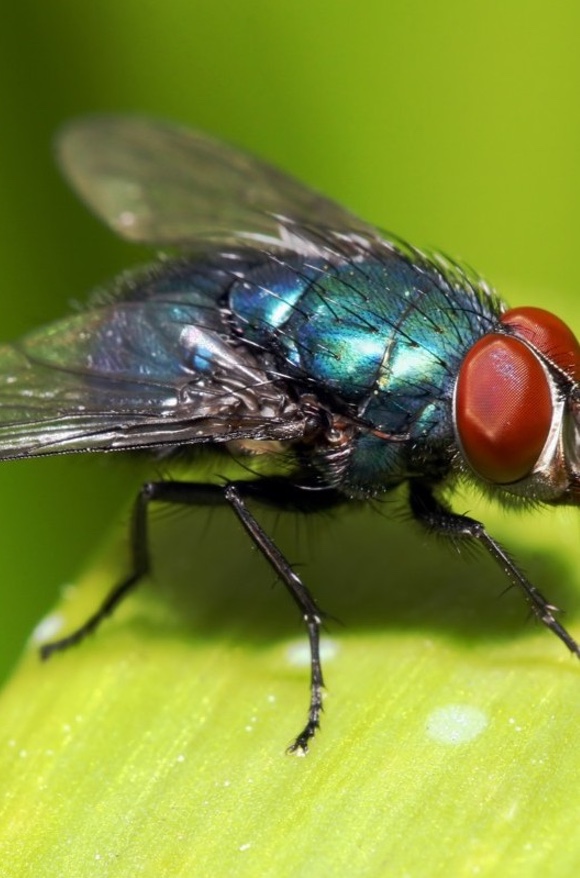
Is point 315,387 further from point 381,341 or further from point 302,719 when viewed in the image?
point 302,719

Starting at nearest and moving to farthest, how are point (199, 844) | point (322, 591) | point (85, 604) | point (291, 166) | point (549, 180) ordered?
point (199, 844)
point (322, 591)
point (85, 604)
point (549, 180)
point (291, 166)

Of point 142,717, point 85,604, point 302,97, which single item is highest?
point 302,97

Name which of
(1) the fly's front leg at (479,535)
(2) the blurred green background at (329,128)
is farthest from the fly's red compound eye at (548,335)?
(2) the blurred green background at (329,128)

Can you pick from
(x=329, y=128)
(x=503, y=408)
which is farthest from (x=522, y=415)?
(x=329, y=128)

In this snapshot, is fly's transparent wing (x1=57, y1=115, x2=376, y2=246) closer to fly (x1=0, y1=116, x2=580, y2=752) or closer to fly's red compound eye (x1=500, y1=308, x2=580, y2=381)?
fly (x1=0, y1=116, x2=580, y2=752)

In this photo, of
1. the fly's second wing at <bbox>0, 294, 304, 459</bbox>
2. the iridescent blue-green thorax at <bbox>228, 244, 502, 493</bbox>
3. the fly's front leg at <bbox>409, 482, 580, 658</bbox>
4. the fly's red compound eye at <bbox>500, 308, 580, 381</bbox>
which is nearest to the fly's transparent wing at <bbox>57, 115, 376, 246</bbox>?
the iridescent blue-green thorax at <bbox>228, 244, 502, 493</bbox>

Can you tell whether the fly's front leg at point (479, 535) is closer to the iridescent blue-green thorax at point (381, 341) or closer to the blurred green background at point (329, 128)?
the iridescent blue-green thorax at point (381, 341)

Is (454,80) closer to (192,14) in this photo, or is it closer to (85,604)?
(192,14)

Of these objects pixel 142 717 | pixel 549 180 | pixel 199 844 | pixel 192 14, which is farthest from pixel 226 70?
pixel 199 844
